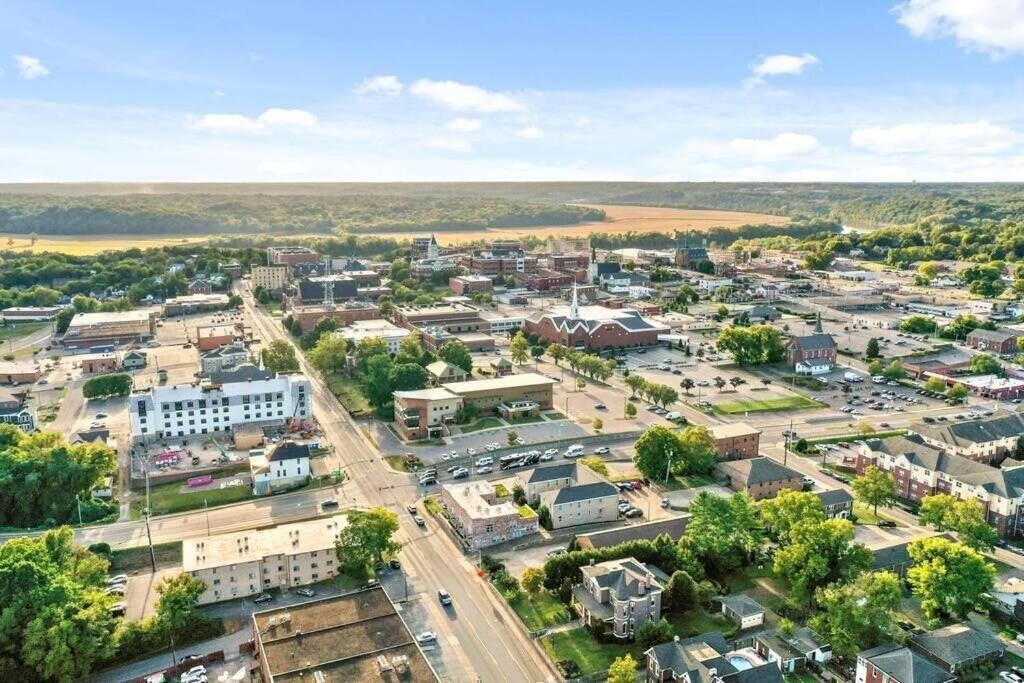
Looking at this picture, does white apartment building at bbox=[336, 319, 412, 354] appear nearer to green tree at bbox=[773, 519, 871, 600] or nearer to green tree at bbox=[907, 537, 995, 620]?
green tree at bbox=[773, 519, 871, 600]

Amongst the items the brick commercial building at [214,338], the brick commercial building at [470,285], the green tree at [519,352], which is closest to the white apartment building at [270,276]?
the brick commercial building at [470,285]

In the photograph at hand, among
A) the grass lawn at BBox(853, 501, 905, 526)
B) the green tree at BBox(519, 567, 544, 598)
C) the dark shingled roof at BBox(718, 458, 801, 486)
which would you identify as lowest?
the grass lawn at BBox(853, 501, 905, 526)

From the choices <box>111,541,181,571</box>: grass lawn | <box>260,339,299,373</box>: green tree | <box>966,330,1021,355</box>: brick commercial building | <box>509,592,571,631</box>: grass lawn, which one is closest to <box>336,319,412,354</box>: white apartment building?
<box>260,339,299,373</box>: green tree

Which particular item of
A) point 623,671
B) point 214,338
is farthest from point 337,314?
point 623,671

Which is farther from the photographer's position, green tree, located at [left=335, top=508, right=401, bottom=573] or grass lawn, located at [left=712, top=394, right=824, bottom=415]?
grass lawn, located at [left=712, top=394, right=824, bottom=415]

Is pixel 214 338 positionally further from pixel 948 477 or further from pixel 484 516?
pixel 948 477

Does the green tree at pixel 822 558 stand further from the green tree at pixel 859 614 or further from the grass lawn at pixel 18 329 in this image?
the grass lawn at pixel 18 329
